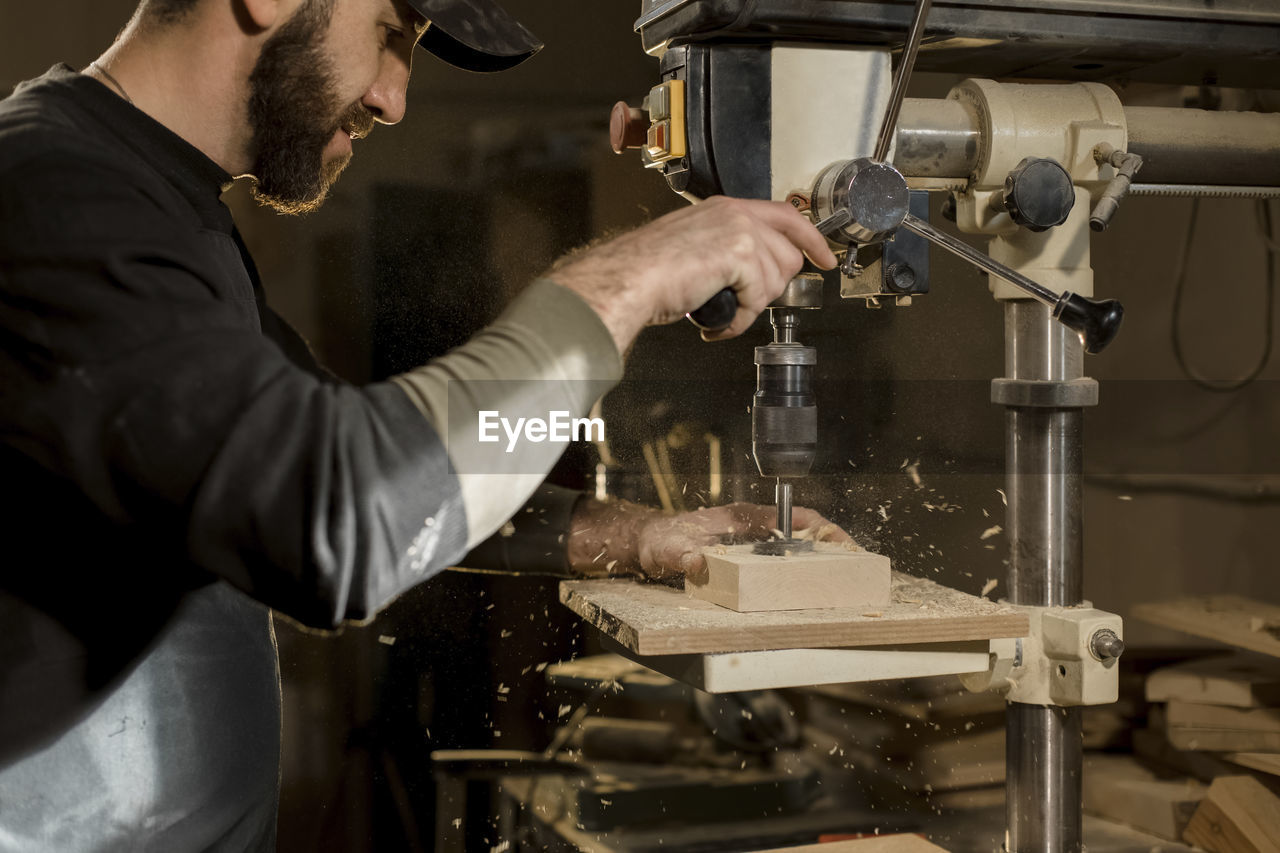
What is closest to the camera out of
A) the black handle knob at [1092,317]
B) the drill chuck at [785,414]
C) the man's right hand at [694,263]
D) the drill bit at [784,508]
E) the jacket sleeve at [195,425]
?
the jacket sleeve at [195,425]

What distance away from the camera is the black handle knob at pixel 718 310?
2.90ft

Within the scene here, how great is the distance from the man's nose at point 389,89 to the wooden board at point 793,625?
52 cm

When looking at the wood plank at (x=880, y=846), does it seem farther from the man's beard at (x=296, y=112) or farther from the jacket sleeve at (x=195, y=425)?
the man's beard at (x=296, y=112)

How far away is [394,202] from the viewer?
1746 mm

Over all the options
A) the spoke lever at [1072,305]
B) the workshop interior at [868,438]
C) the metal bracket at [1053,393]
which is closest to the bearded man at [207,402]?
the spoke lever at [1072,305]

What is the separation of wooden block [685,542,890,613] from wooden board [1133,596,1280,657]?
0.98 m

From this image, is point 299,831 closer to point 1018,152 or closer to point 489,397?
point 489,397

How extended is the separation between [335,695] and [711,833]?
0.66 metres

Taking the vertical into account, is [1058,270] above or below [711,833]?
above

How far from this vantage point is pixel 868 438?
6.28 ft

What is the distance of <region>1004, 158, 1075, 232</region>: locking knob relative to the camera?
3.36ft

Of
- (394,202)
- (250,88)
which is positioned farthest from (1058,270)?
→ (394,202)

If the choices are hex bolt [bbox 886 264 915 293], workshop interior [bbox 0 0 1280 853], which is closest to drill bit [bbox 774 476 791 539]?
workshop interior [bbox 0 0 1280 853]

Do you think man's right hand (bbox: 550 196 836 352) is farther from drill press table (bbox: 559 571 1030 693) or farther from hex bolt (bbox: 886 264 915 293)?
drill press table (bbox: 559 571 1030 693)
